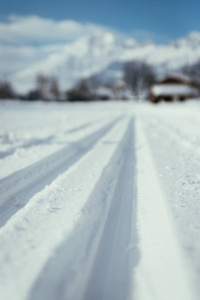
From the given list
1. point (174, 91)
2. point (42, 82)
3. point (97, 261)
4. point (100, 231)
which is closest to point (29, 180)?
point (100, 231)

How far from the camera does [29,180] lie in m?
3.56

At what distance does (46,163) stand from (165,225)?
2.53 meters

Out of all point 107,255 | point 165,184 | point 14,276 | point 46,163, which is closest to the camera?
point 14,276

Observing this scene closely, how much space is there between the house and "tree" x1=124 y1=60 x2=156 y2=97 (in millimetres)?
22758

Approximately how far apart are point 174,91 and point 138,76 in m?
33.2

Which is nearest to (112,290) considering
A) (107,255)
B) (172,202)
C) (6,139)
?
(107,255)

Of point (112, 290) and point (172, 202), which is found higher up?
point (172, 202)

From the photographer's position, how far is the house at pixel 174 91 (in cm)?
4400

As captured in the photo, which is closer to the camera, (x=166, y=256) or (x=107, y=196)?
(x=166, y=256)

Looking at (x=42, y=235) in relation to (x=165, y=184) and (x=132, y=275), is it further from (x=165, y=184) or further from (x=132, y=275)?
(x=165, y=184)

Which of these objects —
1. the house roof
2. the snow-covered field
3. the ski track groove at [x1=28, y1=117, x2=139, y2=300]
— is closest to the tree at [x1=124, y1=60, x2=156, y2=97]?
the house roof

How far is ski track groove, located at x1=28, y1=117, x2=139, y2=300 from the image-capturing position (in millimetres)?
1585

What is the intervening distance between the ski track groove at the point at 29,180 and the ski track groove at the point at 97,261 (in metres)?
0.82

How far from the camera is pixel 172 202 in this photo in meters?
2.63
